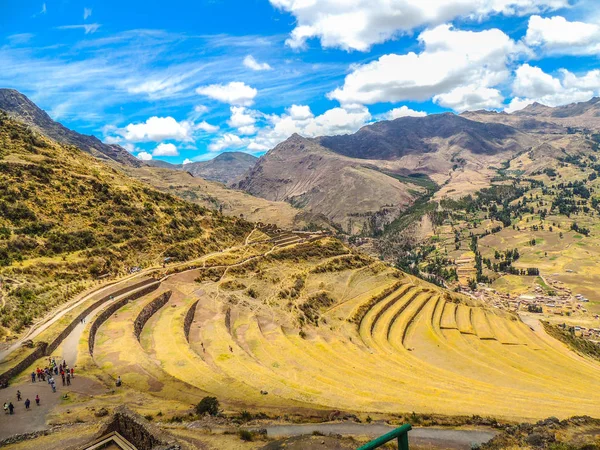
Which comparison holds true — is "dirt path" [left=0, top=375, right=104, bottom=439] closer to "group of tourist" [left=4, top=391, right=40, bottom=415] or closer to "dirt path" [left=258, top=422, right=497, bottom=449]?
"group of tourist" [left=4, top=391, right=40, bottom=415]

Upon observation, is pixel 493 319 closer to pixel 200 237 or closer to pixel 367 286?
pixel 367 286

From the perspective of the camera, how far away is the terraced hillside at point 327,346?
112ft

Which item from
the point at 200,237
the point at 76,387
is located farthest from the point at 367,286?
the point at 76,387

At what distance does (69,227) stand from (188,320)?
3145 cm

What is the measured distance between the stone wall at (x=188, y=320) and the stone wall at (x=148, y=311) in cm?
468

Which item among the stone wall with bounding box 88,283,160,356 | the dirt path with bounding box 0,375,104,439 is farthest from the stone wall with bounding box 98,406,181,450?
the stone wall with bounding box 88,283,160,356

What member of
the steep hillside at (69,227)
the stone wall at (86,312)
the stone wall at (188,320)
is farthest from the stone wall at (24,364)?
the stone wall at (188,320)

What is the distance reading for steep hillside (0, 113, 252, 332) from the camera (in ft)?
156

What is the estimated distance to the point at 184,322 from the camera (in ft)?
161

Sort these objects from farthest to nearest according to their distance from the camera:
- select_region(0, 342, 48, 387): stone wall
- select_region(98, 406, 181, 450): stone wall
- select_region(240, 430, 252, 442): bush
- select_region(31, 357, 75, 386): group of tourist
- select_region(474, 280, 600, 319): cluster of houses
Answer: select_region(474, 280, 600, 319): cluster of houses
select_region(31, 357, 75, 386): group of tourist
select_region(0, 342, 48, 387): stone wall
select_region(240, 430, 252, 442): bush
select_region(98, 406, 181, 450): stone wall

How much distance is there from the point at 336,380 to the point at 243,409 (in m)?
15.1

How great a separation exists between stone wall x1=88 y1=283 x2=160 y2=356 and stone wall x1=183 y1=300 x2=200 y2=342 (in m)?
7.73

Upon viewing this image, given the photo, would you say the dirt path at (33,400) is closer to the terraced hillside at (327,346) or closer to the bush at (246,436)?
the terraced hillside at (327,346)

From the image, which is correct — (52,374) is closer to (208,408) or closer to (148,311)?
(208,408)
